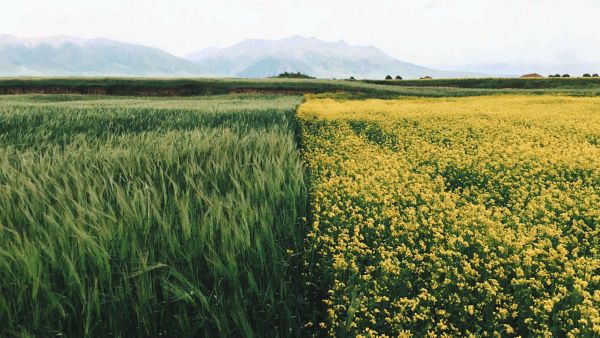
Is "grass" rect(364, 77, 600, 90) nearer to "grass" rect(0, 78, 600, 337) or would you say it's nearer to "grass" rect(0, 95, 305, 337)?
"grass" rect(0, 78, 600, 337)

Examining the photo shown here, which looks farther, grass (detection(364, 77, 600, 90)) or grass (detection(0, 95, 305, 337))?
grass (detection(364, 77, 600, 90))

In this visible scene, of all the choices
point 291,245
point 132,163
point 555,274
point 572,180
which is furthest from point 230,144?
point 572,180

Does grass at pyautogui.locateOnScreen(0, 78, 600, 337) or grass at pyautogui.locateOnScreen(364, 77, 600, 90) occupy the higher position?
grass at pyautogui.locateOnScreen(364, 77, 600, 90)

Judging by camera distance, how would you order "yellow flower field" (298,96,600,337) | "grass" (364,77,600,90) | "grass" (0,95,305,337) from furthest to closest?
"grass" (364,77,600,90) → "yellow flower field" (298,96,600,337) → "grass" (0,95,305,337)

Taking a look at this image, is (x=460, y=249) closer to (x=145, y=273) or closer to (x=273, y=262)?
(x=273, y=262)

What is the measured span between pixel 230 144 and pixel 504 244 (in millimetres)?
4305

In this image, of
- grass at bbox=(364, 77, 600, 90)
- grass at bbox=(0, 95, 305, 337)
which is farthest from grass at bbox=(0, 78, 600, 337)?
grass at bbox=(364, 77, 600, 90)

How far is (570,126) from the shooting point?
11.0 meters

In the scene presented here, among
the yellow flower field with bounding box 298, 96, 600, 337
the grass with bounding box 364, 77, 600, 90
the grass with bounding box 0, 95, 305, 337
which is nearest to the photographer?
the grass with bounding box 0, 95, 305, 337

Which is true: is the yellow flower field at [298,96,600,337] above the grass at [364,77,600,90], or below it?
below

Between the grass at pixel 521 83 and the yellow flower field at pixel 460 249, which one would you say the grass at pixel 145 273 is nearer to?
the yellow flower field at pixel 460 249

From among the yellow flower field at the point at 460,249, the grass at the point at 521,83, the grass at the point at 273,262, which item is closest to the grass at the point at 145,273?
the grass at the point at 273,262

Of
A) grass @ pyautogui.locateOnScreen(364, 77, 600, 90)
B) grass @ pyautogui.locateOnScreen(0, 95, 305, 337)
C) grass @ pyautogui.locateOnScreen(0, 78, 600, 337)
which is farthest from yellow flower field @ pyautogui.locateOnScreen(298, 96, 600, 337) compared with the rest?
grass @ pyautogui.locateOnScreen(364, 77, 600, 90)

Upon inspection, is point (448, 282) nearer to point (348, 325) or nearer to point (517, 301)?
point (517, 301)
